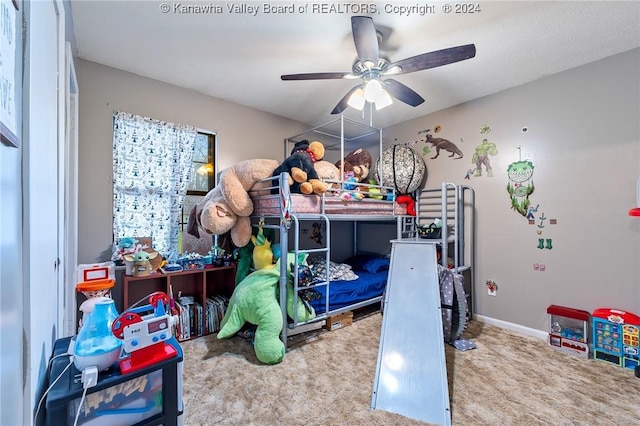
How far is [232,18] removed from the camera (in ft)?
6.36

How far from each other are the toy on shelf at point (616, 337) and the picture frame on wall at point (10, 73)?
365 cm

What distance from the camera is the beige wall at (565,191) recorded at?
7.66 feet

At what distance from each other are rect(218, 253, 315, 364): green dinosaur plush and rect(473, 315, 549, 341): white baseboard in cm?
202

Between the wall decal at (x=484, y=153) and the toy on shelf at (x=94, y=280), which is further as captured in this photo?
the wall decal at (x=484, y=153)

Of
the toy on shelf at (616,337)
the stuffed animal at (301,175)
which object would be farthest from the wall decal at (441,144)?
the toy on shelf at (616,337)

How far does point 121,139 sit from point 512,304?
4.29 metres

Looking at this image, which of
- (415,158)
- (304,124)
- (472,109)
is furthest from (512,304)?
(304,124)

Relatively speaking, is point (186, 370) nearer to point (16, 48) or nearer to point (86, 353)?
point (86, 353)

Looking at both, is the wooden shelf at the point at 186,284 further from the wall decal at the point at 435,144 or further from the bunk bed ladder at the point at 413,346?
the wall decal at the point at 435,144

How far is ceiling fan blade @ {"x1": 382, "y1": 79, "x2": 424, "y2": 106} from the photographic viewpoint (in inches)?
89.7

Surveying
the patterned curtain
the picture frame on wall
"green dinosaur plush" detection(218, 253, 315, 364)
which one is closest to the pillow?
"green dinosaur plush" detection(218, 253, 315, 364)

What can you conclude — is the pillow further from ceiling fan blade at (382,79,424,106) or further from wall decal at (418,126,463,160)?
ceiling fan blade at (382,79,424,106)

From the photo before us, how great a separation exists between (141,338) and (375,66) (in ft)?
7.14

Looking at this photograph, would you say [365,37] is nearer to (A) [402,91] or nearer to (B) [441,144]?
(A) [402,91]
